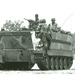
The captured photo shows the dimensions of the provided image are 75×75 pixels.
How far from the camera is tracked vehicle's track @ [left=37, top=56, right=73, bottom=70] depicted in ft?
74.9

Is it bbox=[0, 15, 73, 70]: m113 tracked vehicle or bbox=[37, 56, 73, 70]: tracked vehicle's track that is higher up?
bbox=[0, 15, 73, 70]: m113 tracked vehicle

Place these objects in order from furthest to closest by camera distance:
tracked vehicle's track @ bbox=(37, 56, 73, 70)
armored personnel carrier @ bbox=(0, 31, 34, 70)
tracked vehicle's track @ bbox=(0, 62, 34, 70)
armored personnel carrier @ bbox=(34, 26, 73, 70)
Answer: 1. tracked vehicle's track @ bbox=(0, 62, 34, 70)
2. tracked vehicle's track @ bbox=(37, 56, 73, 70)
3. armored personnel carrier @ bbox=(34, 26, 73, 70)
4. armored personnel carrier @ bbox=(0, 31, 34, 70)

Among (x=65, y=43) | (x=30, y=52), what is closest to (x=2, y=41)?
(x=30, y=52)

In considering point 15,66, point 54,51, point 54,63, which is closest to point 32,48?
point 54,51

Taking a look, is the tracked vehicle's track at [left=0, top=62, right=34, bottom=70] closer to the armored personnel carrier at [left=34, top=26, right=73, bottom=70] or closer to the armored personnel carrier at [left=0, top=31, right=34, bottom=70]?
the armored personnel carrier at [left=0, top=31, right=34, bottom=70]

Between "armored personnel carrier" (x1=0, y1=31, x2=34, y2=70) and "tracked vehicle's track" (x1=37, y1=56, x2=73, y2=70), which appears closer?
"armored personnel carrier" (x1=0, y1=31, x2=34, y2=70)

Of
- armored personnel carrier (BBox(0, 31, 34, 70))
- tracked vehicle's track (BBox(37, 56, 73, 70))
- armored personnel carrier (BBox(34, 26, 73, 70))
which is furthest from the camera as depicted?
tracked vehicle's track (BBox(37, 56, 73, 70))

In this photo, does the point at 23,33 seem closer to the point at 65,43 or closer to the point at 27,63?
the point at 27,63

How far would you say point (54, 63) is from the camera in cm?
2470

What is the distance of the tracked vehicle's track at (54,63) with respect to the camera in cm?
2282

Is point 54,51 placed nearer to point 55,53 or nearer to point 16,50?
point 55,53

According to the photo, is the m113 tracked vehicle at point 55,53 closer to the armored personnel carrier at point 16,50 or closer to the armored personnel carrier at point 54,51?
the armored personnel carrier at point 54,51

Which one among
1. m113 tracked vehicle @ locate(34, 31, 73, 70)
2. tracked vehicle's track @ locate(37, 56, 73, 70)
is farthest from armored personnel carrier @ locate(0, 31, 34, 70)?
tracked vehicle's track @ locate(37, 56, 73, 70)

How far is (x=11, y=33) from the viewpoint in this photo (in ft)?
Answer: 76.7
